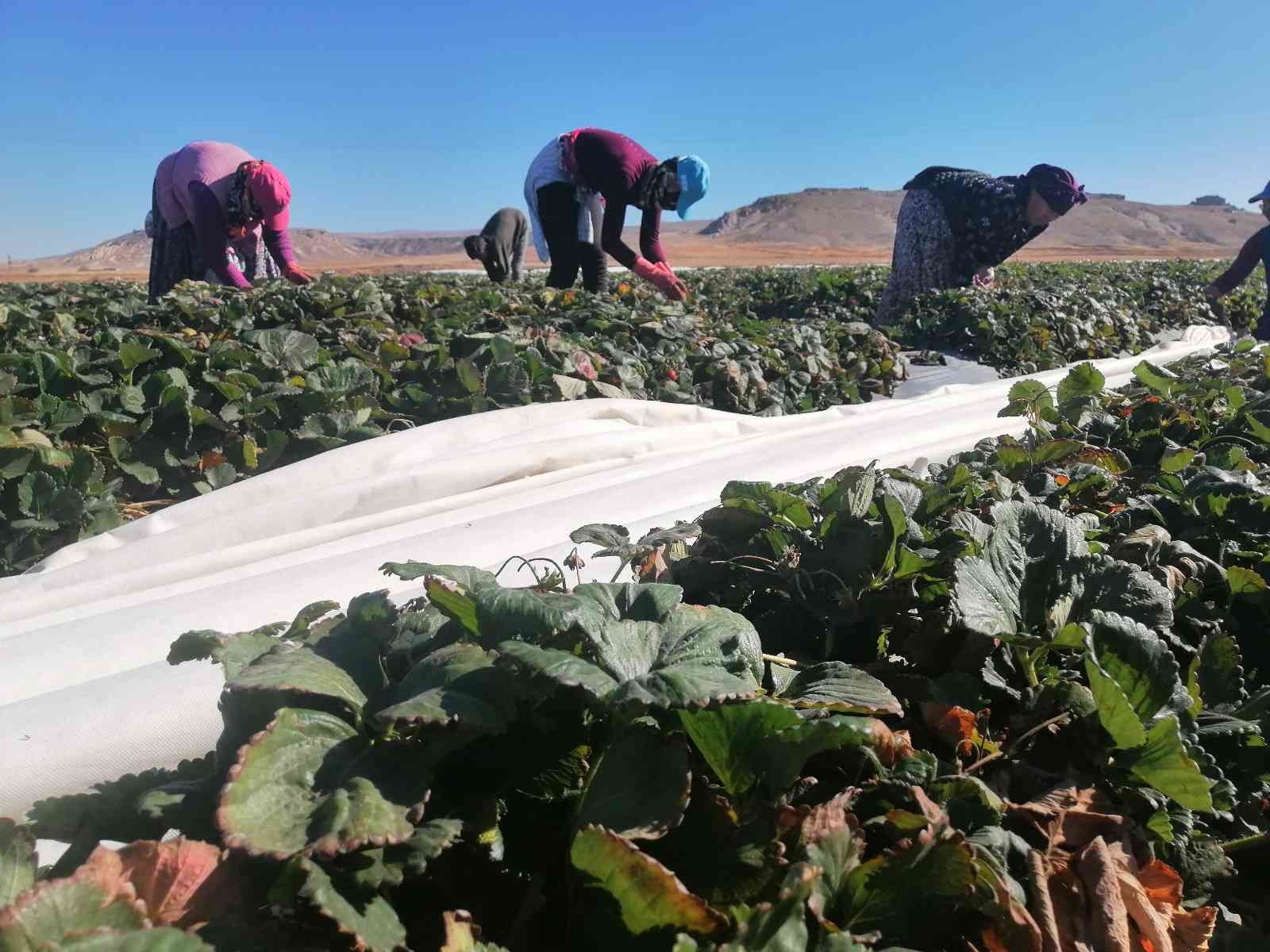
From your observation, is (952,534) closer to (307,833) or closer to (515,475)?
(307,833)

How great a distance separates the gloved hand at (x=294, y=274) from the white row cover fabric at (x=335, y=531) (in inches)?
190

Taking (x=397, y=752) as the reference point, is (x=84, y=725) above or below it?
below

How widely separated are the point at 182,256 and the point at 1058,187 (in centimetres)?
718

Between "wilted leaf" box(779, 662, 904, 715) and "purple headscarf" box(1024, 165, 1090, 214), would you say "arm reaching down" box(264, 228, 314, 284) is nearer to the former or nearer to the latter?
"purple headscarf" box(1024, 165, 1090, 214)

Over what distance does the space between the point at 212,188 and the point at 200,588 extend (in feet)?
19.6

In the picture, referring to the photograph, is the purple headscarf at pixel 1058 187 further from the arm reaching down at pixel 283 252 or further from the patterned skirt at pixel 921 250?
the arm reaching down at pixel 283 252

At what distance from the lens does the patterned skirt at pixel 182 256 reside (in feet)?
24.2

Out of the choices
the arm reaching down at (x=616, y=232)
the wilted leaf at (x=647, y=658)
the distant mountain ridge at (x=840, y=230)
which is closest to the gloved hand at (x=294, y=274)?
the arm reaching down at (x=616, y=232)

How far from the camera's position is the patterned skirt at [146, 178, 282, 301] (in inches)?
290

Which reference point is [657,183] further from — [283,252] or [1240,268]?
[1240,268]

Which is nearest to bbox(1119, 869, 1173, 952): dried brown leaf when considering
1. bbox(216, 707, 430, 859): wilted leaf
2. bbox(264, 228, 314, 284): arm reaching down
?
bbox(216, 707, 430, 859): wilted leaf

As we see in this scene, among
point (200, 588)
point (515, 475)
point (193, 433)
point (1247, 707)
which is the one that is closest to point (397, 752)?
point (1247, 707)

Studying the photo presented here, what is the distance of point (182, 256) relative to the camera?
24.7 ft

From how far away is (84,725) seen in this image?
4.47ft
